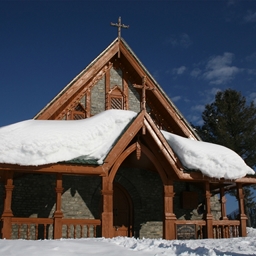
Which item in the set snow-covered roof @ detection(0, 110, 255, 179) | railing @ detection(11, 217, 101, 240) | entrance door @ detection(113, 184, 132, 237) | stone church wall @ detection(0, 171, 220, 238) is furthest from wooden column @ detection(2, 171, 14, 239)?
entrance door @ detection(113, 184, 132, 237)

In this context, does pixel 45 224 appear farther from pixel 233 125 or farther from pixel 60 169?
pixel 233 125

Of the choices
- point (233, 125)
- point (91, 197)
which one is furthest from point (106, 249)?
point (233, 125)

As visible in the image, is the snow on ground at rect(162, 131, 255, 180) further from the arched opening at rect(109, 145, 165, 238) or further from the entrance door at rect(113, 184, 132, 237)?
the entrance door at rect(113, 184, 132, 237)

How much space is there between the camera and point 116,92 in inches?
690

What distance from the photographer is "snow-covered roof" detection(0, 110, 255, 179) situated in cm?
1170

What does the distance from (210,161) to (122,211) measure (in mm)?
4328

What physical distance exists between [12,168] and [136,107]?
7.21m

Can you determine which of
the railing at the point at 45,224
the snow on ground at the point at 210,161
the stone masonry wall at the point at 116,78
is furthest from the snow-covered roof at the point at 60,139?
the stone masonry wall at the point at 116,78

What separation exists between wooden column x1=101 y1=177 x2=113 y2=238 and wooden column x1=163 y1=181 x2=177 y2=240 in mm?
1961

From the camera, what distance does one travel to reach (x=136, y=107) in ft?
57.9

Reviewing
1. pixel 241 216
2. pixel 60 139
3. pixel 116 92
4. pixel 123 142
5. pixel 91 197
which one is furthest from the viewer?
pixel 116 92

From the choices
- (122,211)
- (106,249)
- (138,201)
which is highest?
(138,201)

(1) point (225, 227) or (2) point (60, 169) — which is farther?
(1) point (225, 227)

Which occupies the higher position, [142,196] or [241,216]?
[142,196]
